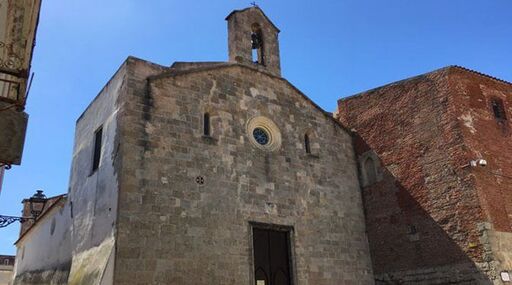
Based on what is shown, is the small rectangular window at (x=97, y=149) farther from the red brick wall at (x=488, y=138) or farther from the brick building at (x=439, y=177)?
the red brick wall at (x=488, y=138)

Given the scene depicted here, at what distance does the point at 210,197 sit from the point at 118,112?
124 inches

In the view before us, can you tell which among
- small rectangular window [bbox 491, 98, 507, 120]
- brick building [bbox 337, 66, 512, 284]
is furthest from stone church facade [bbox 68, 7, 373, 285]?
small rectangular window [bbox 491, 98, 507, 120]

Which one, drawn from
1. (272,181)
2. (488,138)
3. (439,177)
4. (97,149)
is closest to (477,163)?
(439,177)

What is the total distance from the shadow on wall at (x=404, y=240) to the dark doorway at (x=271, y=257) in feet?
10.5

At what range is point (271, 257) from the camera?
13094 mm

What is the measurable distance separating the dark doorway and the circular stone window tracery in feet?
8.21

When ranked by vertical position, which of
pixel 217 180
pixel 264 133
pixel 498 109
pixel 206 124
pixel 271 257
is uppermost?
pixel 498 109

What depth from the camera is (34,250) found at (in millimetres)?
16953

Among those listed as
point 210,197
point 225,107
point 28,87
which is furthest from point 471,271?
point 28,87

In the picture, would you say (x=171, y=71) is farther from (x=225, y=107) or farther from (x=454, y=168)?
(x=454, y=168)

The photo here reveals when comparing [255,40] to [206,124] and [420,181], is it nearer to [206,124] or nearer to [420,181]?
[206,124]

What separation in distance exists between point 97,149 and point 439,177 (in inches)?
378

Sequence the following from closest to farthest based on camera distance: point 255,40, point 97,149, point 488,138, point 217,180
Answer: point 217,180, point 97,149, point 488,138, point 255,40

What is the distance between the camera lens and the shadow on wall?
12891mm
